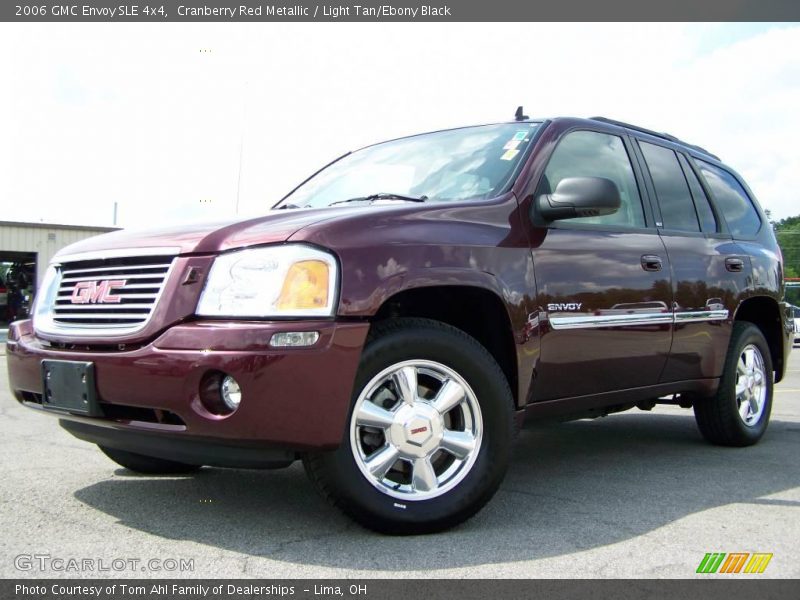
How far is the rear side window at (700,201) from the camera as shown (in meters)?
4.96

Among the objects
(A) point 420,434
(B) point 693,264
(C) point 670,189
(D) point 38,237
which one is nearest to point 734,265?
(B) point 693,264

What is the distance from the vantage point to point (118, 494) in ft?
11.9

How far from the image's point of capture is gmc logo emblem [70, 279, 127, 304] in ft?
10.0

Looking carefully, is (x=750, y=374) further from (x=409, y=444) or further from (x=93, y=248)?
(x=93, y=248)

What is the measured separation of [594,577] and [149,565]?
4.72 ft

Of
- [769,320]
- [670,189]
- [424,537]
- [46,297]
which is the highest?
[670,189]

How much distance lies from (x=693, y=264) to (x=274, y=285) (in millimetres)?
2760

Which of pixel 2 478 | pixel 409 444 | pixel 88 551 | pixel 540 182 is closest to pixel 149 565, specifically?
pixel 88 551

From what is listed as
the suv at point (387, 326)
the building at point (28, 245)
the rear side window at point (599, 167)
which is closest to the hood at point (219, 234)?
the suv at point (387, 326)

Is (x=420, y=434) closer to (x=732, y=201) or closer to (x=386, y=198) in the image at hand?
(x=386, y=198)

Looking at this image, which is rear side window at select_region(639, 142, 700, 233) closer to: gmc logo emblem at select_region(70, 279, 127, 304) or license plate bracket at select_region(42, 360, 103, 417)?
gmc logo emblem at select_region(70, 279, 127, 304)

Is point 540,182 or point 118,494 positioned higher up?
point 540,182

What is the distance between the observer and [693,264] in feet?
15.0

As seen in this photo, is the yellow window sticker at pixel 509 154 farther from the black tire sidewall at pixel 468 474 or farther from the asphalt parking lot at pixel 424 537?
the asphalt parking lot at pixel 424 537
